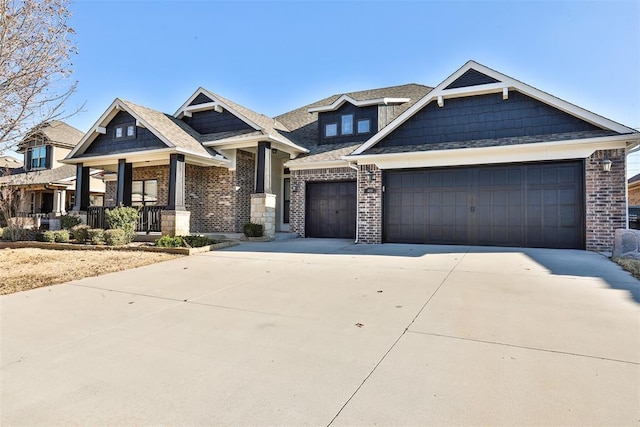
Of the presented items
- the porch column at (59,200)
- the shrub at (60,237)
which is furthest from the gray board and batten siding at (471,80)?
the porch column at (59,200)

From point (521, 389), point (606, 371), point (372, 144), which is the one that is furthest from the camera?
point (372, 144)

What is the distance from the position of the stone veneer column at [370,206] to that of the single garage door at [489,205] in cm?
28

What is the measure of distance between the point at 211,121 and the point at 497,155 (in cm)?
1133

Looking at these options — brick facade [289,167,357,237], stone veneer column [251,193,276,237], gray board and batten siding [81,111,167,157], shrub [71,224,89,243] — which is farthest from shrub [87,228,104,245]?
brick facade [289,167,357,237]

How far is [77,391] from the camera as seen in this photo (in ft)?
8.07

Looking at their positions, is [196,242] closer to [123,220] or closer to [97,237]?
[123,220]

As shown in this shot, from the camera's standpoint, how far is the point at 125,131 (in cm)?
1427

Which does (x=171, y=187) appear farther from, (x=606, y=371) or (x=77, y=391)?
(x=606, y=371)

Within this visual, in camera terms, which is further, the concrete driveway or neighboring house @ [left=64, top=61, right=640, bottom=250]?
neighboring house @ [left=64, top=61, right=640, bottom=250]

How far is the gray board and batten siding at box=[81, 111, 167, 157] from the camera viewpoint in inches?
528

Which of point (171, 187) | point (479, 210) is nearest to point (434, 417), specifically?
point (479, 210)

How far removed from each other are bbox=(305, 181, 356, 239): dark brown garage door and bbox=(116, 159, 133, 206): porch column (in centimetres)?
735

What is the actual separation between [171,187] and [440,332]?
36.8 ft

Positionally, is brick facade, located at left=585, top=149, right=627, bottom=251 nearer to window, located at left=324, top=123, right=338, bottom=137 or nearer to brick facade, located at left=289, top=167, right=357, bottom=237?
brick facade, located at left=289, top=167, right=357, bottom=237
